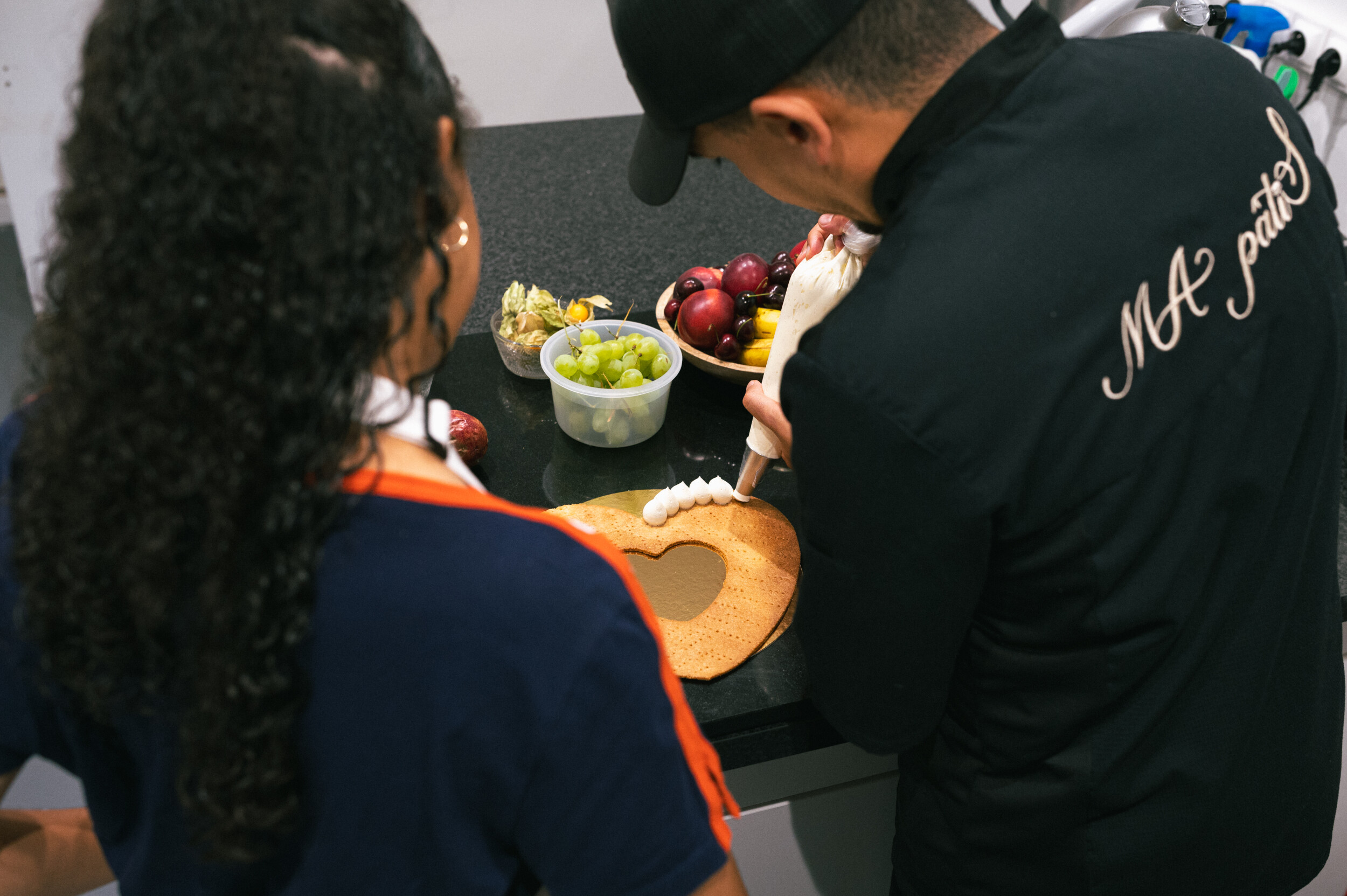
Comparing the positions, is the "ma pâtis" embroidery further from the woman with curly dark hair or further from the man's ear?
the woman with curly dark hair

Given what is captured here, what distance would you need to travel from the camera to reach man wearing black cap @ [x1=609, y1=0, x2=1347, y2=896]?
0.68m

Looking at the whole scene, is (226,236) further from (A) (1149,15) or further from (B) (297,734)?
(A) (1149,15)

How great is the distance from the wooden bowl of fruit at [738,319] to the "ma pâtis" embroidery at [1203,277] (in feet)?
2.20

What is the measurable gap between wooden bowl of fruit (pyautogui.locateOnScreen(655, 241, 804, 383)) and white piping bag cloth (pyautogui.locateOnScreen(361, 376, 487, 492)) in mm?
794

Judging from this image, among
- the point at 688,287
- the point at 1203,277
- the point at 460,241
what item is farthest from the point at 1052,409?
the point at 688,287

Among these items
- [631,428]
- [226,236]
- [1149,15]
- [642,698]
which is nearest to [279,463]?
[226,236]

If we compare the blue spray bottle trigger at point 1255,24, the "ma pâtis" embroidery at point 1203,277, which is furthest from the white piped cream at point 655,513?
the blue spray bottle trigger at point 1255,24

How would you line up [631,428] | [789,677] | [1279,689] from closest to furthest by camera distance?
[1279,689] < [789,677] < [631,428]

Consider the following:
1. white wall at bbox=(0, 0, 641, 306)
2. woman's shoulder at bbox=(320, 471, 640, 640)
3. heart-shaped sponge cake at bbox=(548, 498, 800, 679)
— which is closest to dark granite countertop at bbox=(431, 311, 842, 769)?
heart-shaped sponge cake at bbox=(548, 498, 800, 679)

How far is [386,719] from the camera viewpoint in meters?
0.52

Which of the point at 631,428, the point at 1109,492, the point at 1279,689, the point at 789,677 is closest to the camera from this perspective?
the point at 1109,492

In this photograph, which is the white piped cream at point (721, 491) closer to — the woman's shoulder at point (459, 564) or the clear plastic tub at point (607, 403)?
the clear plastic tub at point (607, 403)

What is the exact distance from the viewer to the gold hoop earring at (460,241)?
0.57 metres

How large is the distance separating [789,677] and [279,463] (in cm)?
66
